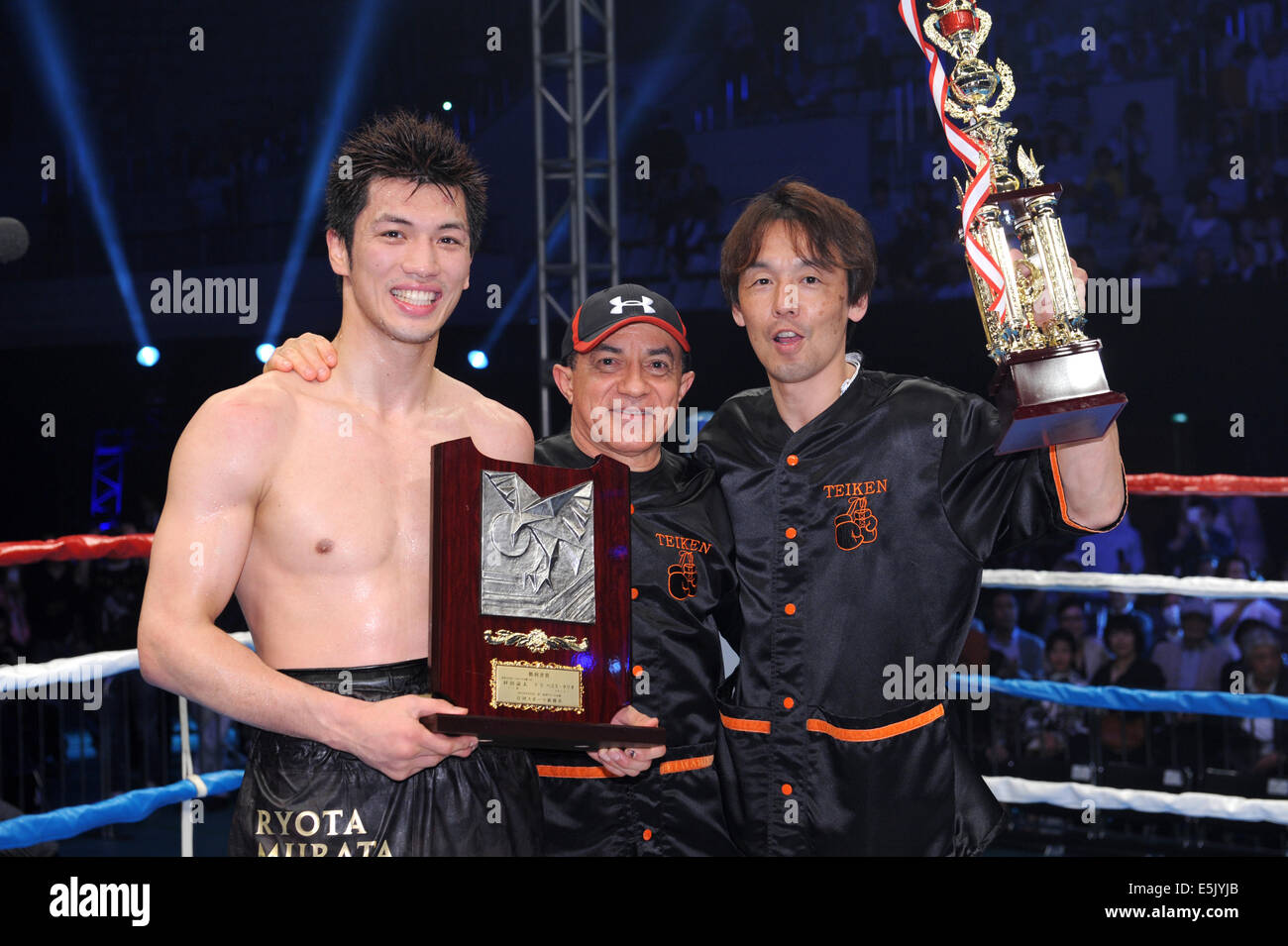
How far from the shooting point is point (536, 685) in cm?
185

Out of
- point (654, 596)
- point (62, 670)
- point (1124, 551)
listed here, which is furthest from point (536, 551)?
point (1124, 551)

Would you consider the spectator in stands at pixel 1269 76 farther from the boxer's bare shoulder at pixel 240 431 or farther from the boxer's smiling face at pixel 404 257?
the boxer's bare shoulder at pixel 240 431

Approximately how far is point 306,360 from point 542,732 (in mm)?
729

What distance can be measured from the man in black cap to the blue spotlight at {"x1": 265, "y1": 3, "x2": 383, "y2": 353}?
19.3 feet

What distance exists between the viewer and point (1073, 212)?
7219 mm

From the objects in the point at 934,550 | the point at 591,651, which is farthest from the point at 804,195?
the point at 591,651

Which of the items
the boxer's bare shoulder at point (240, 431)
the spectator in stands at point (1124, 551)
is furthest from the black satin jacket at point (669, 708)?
the spectator in stands at point (1124, 551)

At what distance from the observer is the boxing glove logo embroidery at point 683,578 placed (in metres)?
2.28

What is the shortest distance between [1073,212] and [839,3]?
2.68m

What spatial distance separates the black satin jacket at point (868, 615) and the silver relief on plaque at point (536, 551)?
48 cm

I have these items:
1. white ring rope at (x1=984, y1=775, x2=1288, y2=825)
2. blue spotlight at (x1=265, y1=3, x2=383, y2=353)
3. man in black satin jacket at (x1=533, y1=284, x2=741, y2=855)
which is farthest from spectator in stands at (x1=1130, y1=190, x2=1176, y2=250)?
man in black satin jacket at (x1=533, y1=284, x2=741, y2=855)

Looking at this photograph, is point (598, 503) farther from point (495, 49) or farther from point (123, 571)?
point (495, 49)
